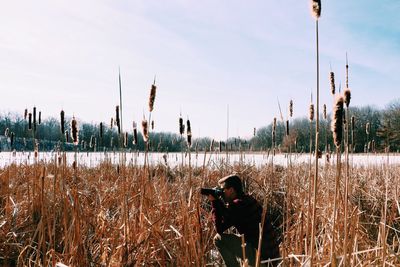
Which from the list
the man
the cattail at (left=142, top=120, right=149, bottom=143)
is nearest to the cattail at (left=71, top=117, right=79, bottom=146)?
the cattail at (left=142, top=120, right=149, bottom=143)

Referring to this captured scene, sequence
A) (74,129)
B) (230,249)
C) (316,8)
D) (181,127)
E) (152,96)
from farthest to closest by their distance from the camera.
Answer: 1. (230,249)
2. (181,127)
3. (74,129)
4. (152,96)
5. (316,8)

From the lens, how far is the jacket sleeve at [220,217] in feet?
9.98

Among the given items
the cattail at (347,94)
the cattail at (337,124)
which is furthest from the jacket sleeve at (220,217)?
the cattail at (337,124)

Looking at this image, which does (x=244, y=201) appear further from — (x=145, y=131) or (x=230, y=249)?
(x=145, y=131)

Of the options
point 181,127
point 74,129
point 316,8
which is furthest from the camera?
point 181,127

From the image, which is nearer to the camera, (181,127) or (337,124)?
(337,124)

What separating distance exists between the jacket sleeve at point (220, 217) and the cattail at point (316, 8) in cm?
224

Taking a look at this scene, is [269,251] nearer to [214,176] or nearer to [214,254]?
[214,254]

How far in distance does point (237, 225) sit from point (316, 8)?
243 cm

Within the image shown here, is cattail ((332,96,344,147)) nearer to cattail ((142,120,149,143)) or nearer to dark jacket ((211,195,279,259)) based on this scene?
cattail ((142,120,149,143))

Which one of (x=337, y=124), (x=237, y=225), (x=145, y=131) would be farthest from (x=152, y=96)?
(x=237, y=225)

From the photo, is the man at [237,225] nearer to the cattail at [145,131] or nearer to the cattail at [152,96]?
the cattail at [145,131]

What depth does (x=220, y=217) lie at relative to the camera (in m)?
3.07

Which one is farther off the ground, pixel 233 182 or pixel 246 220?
pixel 233 182
